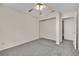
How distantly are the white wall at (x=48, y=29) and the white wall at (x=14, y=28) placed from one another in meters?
0.91

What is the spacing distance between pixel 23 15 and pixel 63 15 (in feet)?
7.84

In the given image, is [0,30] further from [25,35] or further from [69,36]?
[69,36]

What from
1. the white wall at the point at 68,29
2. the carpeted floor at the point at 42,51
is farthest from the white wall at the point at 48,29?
the carpeted floor at the point at 42,51

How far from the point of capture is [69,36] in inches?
176

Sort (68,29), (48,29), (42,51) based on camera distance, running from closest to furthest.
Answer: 1. (42,51)
2. (68,29)
3. (48,29)

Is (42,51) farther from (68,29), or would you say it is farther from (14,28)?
(68,29)

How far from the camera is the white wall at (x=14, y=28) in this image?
2.92 m

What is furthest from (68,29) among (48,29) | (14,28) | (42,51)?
(14,28)

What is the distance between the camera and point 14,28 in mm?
3383

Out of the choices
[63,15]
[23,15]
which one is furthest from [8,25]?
[63,15]

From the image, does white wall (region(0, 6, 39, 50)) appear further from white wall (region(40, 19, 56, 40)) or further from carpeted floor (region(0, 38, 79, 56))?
white wall (region(40, 19, 56, 40))

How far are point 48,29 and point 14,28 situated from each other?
2552 millimetres

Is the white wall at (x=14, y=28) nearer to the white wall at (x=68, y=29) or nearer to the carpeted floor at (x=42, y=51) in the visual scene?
the carpeted floor at (x=42, y=51)

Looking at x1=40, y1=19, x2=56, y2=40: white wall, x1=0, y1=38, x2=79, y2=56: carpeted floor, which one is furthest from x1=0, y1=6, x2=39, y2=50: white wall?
x1=40, y1=19, x2=56, y2=40: white wall
